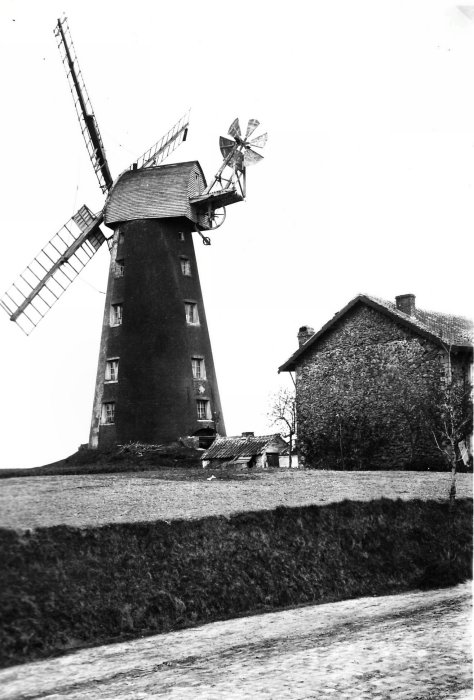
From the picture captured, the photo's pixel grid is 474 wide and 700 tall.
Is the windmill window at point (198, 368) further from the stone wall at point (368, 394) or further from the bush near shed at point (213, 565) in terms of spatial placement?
the bush near shed at point (213, 565)

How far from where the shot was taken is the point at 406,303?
346 inches

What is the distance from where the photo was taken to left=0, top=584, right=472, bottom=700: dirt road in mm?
4871

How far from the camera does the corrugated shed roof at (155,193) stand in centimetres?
1510

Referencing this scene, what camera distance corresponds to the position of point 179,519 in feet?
25.6

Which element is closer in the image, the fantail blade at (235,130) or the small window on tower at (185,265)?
the fantail blade at (235,130)

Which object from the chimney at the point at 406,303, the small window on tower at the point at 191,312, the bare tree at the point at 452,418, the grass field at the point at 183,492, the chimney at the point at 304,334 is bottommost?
the grass field at the point at 183,492

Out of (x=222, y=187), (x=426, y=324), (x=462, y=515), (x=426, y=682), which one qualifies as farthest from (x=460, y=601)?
(x=222, y=187)

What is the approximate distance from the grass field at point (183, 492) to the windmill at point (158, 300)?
122 inches

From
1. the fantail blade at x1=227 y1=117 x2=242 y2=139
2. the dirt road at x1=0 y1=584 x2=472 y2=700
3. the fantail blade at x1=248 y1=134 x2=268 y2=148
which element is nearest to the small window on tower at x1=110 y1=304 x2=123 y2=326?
the fantail blade at x1=227 y1=117 x2=242 y2=139

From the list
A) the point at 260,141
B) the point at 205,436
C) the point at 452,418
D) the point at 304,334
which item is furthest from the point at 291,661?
the point at 205,436

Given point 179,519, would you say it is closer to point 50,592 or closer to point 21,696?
point 50,592

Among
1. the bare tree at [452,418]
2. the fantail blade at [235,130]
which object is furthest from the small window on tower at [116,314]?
the bare tree at [452,418]

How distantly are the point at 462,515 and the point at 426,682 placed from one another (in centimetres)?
259

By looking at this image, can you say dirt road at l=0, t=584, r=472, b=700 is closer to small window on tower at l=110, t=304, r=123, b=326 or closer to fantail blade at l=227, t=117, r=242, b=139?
fantail blade at l=227, t=117, r=242, b=139
